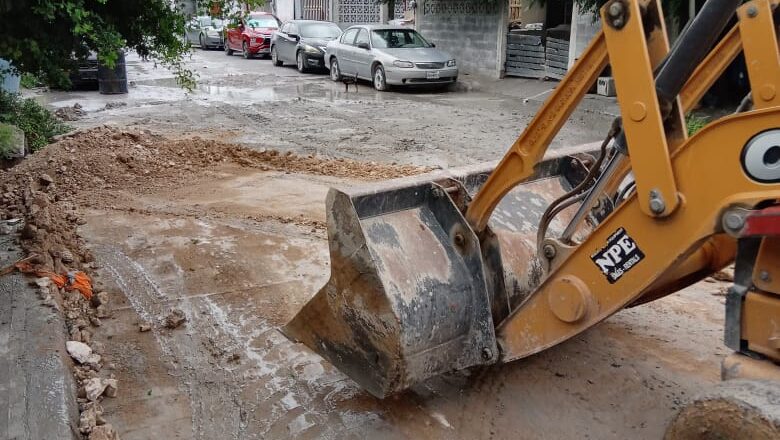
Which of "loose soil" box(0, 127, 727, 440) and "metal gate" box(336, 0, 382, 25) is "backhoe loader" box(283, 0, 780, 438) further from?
"metal gate" box(336, 0, 382, 25)

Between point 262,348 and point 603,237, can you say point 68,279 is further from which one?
point 603,237

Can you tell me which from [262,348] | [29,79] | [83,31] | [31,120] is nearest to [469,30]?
[31,120]

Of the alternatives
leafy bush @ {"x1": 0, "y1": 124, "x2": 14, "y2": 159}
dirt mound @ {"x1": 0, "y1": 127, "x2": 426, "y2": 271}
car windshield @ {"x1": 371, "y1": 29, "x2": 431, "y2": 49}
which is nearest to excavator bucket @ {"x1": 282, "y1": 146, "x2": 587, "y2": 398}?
dirt mound @ {"x1": 0, "y1": 127, "x2": 426, "y2": 271}

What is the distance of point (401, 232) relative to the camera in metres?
3.95

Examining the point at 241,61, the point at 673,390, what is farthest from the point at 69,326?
the point at 241,61

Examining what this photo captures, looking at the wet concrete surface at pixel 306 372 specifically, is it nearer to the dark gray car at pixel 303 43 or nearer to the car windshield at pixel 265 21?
the dark gray car at pixel 303 43

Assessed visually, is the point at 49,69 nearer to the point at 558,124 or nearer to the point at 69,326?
the point at 69,326

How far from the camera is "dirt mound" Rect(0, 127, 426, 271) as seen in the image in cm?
773

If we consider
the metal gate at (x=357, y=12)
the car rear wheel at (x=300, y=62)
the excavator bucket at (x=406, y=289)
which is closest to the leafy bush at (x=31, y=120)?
the excavator bucket at (x=406, y=289)

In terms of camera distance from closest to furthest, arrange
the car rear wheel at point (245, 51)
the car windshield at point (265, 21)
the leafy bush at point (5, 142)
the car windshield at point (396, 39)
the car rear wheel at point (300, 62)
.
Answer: the leafy bush at point (5, 142)
the car windshield at point (396, 39)
the car rear wheel at point (300, 62)
the car rear wheel at point (245, 51)
the car windshield at point (265, 21)

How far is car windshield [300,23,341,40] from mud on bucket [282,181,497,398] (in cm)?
2101

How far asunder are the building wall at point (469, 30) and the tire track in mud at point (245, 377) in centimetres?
1622

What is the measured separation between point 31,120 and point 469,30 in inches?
510

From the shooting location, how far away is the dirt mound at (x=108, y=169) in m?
7.73
